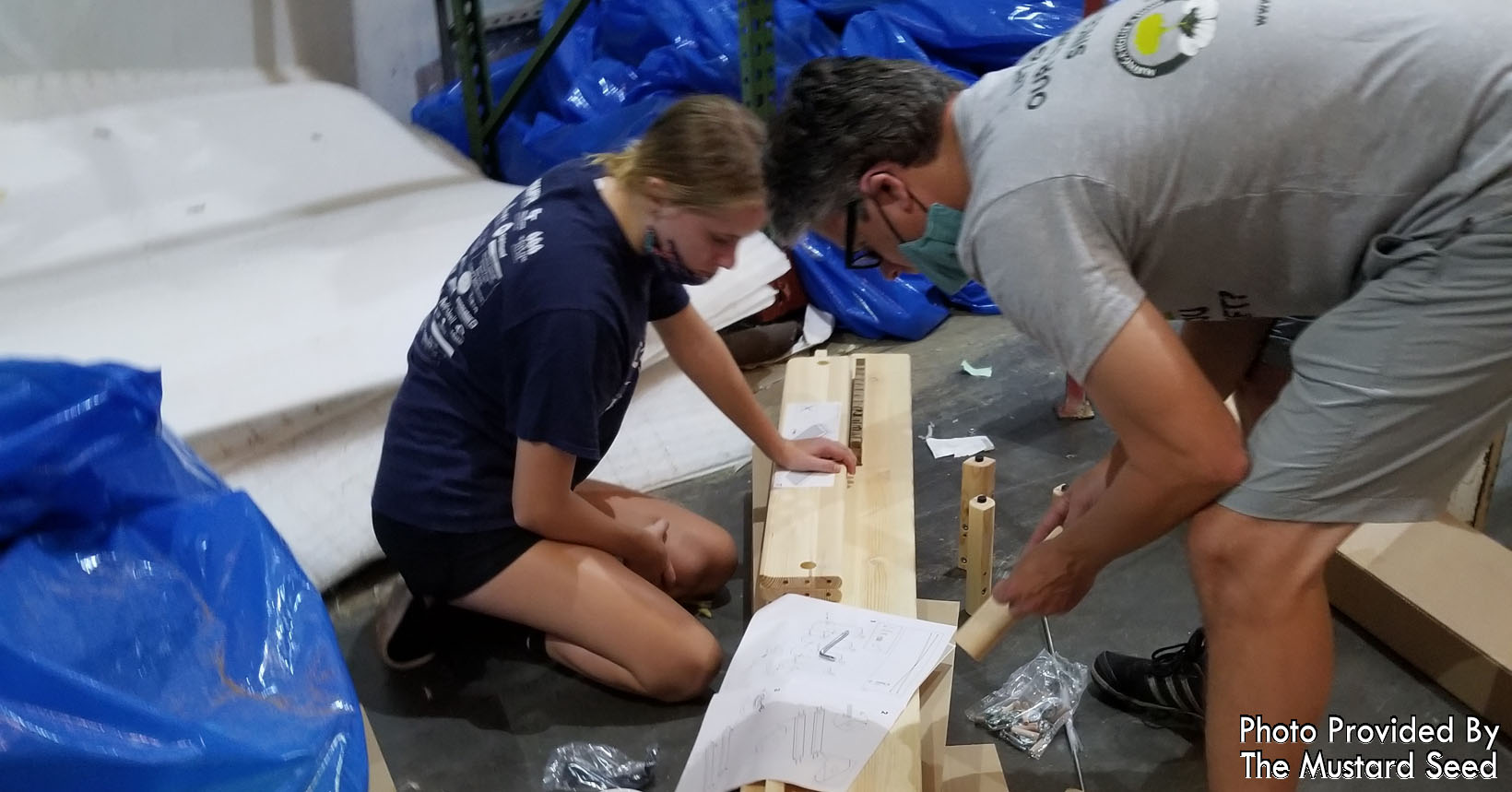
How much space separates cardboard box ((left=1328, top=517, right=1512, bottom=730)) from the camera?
5.08ft

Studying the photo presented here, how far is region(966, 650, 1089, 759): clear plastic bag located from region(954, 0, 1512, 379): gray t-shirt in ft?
2.42

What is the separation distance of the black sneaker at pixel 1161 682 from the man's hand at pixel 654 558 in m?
0.68

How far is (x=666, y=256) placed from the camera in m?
1.43

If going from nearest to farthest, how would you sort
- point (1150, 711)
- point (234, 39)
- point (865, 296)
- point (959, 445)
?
point (1150, 711) < point (959, 445) < point (865, 296) < point (234, 39)

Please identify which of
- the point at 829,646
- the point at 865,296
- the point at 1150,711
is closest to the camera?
the point at 829,646

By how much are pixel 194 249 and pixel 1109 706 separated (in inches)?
84.9

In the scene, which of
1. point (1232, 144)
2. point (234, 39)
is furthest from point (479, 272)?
point (234, 39)

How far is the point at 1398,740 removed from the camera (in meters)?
1.53

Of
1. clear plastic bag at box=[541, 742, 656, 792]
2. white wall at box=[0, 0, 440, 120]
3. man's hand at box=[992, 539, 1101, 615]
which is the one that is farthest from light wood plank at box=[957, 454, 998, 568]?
white wall at box=[0, 0, 440, 120]

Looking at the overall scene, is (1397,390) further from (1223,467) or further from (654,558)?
(654,558)

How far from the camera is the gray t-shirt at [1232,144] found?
37.5 inches

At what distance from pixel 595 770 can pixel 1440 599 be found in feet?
4.16

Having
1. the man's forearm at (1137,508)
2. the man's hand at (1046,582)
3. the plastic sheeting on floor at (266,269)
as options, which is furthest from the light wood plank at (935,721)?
the plastic sheeting on floor at (266,269)

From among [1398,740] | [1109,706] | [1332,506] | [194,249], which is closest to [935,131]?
[1332,506]
